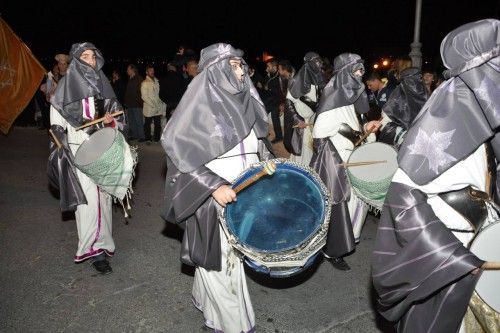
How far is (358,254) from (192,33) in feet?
75.5

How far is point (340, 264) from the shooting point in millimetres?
4332

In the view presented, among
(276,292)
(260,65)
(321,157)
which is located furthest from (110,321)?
(260,65)

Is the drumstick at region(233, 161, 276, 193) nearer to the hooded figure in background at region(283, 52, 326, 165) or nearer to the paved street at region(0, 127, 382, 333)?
the paved street at region(0, 127, 382, 333)

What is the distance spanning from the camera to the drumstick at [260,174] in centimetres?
233

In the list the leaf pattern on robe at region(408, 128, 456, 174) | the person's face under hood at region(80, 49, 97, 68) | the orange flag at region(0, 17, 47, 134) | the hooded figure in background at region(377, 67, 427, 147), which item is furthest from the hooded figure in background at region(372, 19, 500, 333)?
the orange flag at region(0, 17, 47, 134)

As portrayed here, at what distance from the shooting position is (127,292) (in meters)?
3.87

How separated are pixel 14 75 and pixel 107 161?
9.11 meters

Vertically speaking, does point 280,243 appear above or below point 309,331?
above

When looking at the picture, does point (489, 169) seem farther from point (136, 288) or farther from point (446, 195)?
point (136, 288)

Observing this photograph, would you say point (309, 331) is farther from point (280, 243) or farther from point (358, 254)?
point (358, 254)

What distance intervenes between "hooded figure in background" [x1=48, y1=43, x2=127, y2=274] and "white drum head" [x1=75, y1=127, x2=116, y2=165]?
22 centimetres

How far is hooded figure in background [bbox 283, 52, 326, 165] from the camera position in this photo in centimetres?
613

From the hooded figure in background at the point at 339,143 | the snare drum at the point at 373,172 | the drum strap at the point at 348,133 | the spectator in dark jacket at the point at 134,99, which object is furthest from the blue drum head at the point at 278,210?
the spectator in dark jacket at the point at 134,99

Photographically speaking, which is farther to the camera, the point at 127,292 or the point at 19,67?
the point at 19,67
